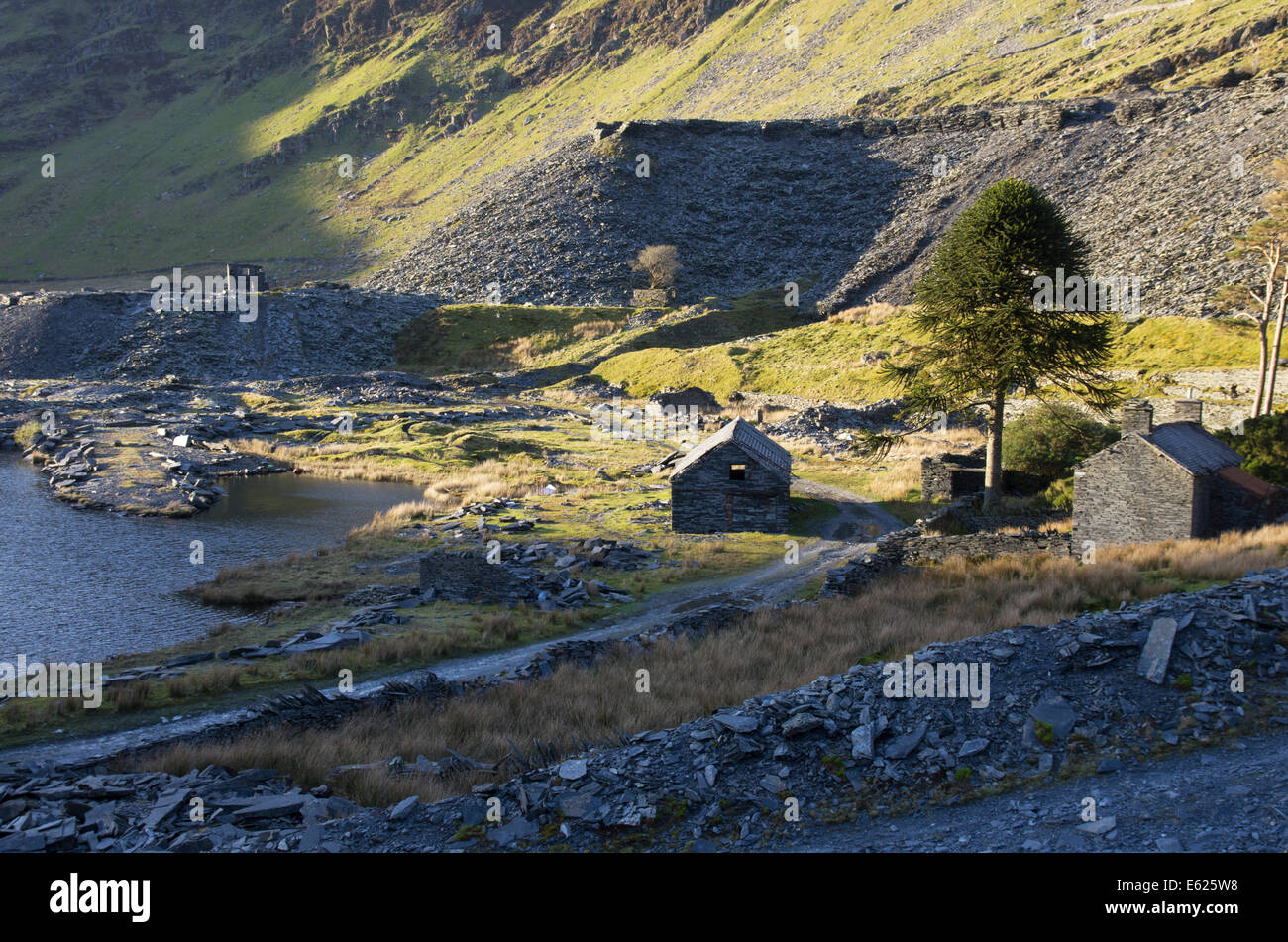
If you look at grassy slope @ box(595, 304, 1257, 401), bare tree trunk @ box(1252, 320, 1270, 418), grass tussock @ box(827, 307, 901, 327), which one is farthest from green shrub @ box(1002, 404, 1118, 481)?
grass tussock @ box(827, 307, 901, 327)

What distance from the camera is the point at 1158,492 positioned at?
1126 inches

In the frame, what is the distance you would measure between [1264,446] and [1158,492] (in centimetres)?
1003

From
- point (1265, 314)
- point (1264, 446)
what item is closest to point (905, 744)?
point (1264, 446)

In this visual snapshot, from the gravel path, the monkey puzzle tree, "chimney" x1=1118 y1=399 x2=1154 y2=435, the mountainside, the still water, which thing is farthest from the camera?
the mountainside

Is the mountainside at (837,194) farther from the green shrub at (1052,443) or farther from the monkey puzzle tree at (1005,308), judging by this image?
the monkey puzzle tree at (1005,308)

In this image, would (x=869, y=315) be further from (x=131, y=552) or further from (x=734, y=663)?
(x=734, y=663)

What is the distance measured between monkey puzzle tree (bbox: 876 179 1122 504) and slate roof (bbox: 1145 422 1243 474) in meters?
4.14

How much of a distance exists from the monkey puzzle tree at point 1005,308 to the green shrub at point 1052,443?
4.01 metres

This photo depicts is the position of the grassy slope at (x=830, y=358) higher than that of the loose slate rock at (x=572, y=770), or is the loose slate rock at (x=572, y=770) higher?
the grassy slope at (x=830, y=358)

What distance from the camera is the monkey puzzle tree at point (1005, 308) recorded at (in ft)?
112

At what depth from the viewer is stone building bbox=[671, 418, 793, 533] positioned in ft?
126

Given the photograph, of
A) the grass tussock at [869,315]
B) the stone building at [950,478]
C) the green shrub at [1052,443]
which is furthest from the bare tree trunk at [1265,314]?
the grass tussock at [869,315]

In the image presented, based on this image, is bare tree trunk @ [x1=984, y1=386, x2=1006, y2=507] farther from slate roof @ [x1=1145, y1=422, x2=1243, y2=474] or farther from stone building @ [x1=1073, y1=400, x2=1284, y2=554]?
slate roof @ [x1=1145, y1=422, x2=1243, y2=474]

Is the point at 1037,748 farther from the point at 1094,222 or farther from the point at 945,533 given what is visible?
the point at 1094,222
